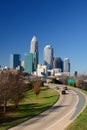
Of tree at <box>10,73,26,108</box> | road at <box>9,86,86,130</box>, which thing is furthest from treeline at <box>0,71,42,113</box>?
road at <box>9,86,86,130</box>

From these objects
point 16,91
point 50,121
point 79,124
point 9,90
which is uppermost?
point 9,90

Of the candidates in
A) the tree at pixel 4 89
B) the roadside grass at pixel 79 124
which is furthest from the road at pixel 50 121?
the tree at pixel 4 89

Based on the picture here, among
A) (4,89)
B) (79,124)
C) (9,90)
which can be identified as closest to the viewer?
(79,124)

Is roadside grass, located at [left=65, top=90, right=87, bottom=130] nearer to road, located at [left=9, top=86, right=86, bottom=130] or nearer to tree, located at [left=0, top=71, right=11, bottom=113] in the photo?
road, located at [left=9, top=86, right=86, bottom=130]

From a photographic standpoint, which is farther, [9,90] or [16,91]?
[16,91]

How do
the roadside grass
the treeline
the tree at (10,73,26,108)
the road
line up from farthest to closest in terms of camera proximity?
1. the tree at (10,73,26,108)
2. the treeline
3. the road
4. the roadside grass

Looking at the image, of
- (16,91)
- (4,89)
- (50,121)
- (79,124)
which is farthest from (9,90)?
(79,124)

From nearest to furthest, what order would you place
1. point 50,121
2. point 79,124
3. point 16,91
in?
point 79,124
point 50,121
point 16,91

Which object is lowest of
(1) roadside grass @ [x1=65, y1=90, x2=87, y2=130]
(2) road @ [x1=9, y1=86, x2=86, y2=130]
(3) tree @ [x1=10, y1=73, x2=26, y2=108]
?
(2) road @ [x1=9, y1=86, x2=86, y2=130]

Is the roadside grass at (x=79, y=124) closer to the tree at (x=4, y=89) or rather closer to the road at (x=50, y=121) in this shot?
the road at (x=50, y=121)

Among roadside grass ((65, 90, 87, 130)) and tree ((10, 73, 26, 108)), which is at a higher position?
tree ((10, 73, 26, 108))

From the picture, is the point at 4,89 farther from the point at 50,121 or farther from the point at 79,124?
the point at 79,124

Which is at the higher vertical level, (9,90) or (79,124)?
(9,90)

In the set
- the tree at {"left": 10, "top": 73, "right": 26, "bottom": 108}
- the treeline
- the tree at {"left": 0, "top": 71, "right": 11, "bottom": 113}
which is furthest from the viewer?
the tree at {"left": 10, "top": 73, "right": 26, "bottom": 108}
